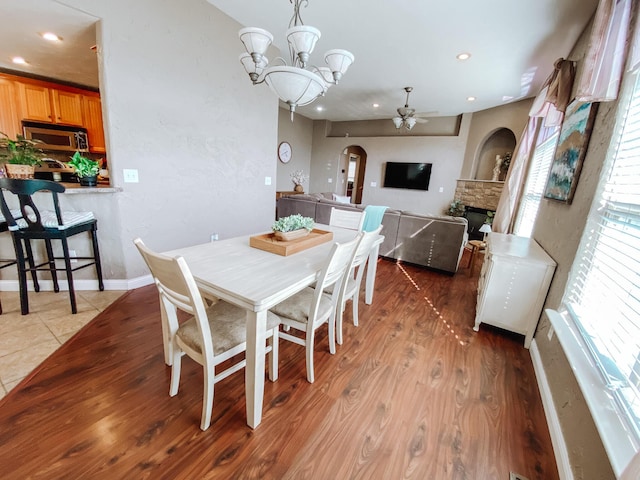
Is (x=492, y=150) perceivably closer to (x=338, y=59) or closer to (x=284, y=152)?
(x=284, y=152)

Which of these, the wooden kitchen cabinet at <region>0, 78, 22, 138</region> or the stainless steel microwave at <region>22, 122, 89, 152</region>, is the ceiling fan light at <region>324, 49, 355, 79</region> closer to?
the stainless steel microwave at <region>22, 122, 89, 152</region>

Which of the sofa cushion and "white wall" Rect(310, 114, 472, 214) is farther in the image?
"white wall" Rect(310, 114, 472, 214)

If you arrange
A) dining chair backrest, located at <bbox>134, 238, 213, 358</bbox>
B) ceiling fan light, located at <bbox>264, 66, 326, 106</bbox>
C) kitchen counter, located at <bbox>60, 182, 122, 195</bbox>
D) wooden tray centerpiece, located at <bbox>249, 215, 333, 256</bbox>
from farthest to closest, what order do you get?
kitchen counter, located at <bbox>60, 182, 122, 195</bbox> → wooden tray centerpiece, located at <bbox>249, 215, 333, 256</bbox> → ceiling fan light, located at <bbox>264, 66, 326, 106</bbox> → dining chair backrest, located at <bbox>134, 238, 213, 358</bbox>

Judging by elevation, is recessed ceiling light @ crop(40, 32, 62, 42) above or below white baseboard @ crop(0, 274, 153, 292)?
above

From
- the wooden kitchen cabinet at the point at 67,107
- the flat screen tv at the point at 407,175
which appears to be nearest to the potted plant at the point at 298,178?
the flat screen tv at the point at 407,175

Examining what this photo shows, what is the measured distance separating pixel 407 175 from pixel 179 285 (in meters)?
6.14

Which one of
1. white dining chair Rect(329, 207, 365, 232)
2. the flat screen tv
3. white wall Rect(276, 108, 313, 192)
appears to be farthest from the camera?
white wall Rect(276, 108, 313, 192)

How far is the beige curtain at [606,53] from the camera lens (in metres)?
1.31

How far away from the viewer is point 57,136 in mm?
3816

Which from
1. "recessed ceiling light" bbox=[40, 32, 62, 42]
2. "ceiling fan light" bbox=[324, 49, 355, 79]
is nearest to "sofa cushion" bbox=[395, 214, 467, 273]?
"ceiling fan light" bbox=[324, 49, 355, 79]

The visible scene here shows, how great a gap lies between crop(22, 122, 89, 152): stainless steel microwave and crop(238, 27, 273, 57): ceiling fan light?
3.99m

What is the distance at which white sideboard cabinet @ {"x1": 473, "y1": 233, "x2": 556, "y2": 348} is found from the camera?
1.99 metres

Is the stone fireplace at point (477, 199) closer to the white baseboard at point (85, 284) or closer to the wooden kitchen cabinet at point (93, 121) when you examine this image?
the white baseboard at point (85, 284)

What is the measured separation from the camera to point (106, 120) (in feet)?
7.06
